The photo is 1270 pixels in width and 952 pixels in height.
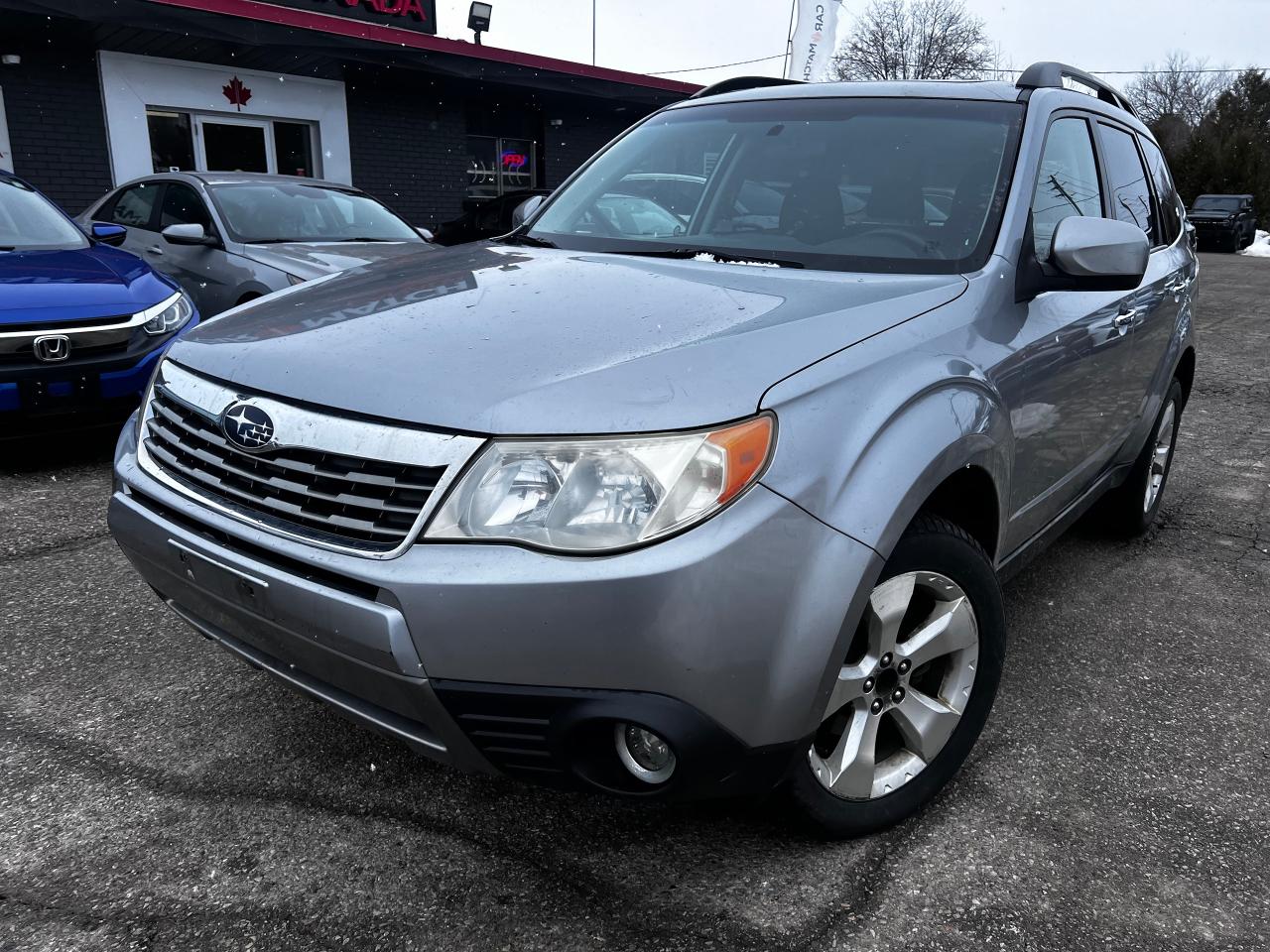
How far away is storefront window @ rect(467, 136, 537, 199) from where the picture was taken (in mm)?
16062

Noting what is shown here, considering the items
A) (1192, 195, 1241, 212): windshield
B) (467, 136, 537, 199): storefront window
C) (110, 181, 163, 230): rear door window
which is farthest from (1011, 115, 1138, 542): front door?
(1192, 195, 1241, 212): windshield

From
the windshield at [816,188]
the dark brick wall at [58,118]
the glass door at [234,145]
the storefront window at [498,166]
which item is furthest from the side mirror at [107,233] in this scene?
the storefront window at [498,166]

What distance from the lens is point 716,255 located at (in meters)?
2.63

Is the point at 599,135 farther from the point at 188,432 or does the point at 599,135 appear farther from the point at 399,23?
the point at 188,432

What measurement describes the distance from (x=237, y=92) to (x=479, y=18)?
483 centimetres

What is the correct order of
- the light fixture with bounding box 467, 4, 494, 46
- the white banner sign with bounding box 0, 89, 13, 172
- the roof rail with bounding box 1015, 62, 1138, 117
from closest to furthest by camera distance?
the roof rail with bounding box 1015, 62, 1138, 117 → the white banner sign with bounding box 0, 89, 13, 172 → the light fixture with bounding box 467, 4, 494, 46

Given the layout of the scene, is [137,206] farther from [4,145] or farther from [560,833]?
[560,833]

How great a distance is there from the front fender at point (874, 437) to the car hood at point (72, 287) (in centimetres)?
417

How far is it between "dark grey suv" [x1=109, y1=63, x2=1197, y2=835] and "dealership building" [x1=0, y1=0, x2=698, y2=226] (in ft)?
31.7

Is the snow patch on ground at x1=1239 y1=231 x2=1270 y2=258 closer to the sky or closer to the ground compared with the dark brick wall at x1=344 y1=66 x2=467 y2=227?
closer to the ground

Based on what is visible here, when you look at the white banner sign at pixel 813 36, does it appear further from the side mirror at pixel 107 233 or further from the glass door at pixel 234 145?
the side mirror at pixel 107 233

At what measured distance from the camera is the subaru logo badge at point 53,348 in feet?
14.9

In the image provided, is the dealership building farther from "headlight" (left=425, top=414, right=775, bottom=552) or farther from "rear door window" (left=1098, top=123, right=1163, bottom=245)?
"headlight" (left=425, top=414, right=775, bottom=552)

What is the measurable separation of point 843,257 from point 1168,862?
5.12 ft
